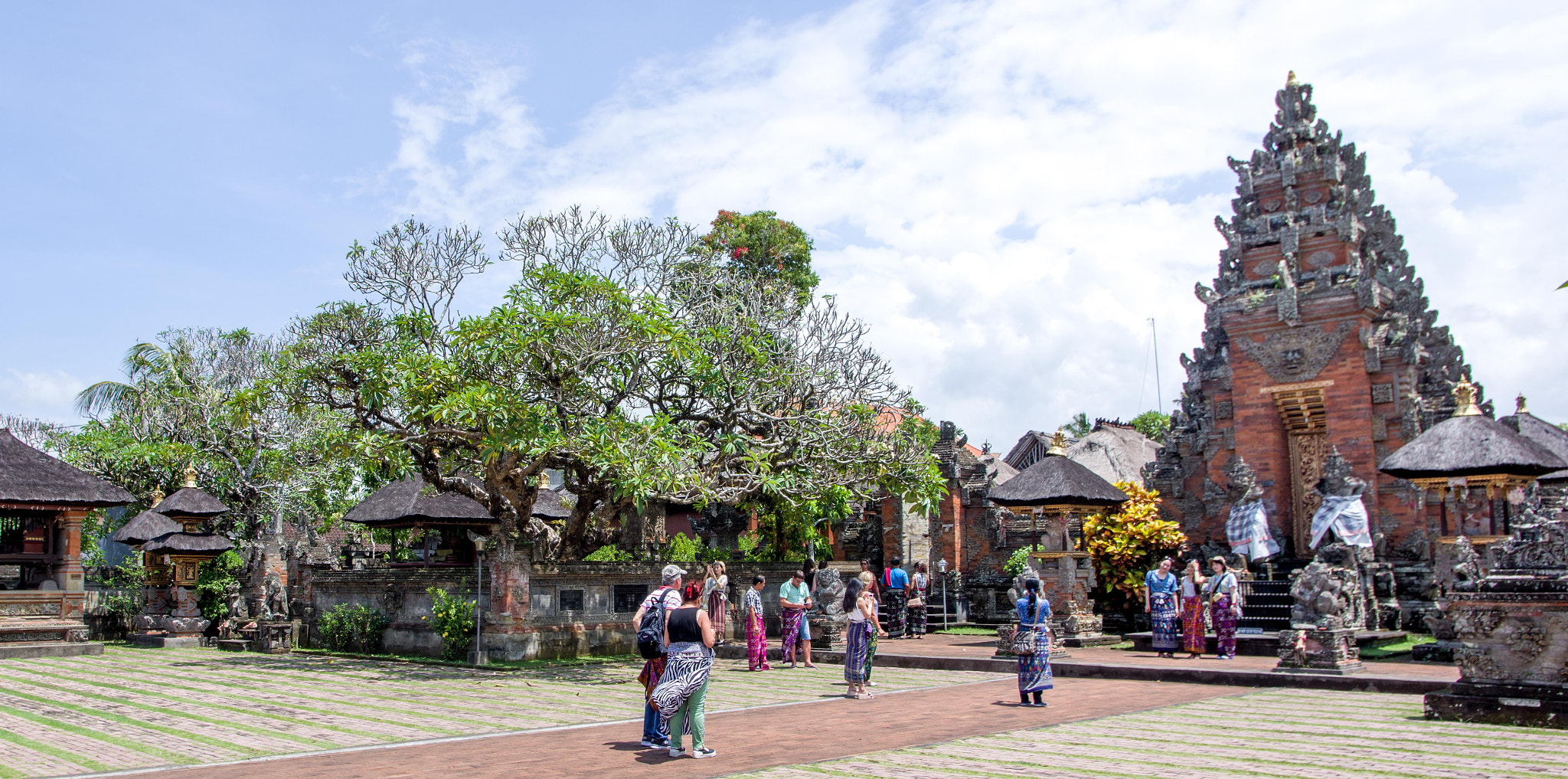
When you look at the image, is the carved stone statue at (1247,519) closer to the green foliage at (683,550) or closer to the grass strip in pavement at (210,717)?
the green foliage at (683,550)

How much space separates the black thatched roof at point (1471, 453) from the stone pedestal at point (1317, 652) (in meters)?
5.01

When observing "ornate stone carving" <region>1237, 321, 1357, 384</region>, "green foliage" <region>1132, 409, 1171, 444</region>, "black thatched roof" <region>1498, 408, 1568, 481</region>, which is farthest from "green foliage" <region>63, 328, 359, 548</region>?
"green foliage" <region>1132, 409, 1171, 444</region>

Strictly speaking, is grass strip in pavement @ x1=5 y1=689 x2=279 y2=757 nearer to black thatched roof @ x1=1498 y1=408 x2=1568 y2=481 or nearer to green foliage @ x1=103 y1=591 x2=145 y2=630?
green foliage @ x1=103 y1=591 x2=145 y2=630

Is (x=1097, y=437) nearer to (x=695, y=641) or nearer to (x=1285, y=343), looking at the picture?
(x=1285, y=343)

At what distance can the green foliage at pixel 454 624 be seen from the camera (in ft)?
61.6

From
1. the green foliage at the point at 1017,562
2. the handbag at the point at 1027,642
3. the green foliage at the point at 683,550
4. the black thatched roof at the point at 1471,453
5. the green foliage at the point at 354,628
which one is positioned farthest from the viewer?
the green foliage at the point at 683,550

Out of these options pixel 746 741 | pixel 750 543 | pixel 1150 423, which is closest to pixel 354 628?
pixel 750 543

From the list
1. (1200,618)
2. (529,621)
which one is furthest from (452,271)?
(1200,618)

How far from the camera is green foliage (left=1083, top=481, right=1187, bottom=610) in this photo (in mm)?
21844

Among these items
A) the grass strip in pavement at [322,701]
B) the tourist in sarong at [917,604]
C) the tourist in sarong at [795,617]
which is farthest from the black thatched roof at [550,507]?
the grass strip in pavement at [322,701]

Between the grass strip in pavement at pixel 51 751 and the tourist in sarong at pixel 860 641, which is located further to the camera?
the tourist in sarong at pixel 860 641

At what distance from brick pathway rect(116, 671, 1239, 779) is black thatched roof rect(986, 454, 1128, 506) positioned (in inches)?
225

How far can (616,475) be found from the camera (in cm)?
1694

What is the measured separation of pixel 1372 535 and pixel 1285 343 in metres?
4.24
